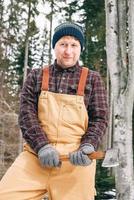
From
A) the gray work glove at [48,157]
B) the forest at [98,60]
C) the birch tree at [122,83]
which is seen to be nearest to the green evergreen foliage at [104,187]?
the forest at [98,60]

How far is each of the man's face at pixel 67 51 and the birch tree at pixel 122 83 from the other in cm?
154

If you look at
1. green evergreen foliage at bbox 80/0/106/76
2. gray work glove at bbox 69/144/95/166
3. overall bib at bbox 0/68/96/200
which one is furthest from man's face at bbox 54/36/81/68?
green evergreen foliage at bbox 80/0/106/76

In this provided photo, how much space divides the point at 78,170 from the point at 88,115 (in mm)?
408

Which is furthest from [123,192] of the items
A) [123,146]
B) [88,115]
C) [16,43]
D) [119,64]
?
[16,43]

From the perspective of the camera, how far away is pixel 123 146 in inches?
192

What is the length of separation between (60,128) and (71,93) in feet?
0.92

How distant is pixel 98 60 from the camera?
29.0 metres

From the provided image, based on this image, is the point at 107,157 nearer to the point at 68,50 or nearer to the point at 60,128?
the point at 60,128

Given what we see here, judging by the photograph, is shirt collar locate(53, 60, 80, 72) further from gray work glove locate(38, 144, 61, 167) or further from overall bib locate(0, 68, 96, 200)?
gray work glove locate(38, 144, 61, 167)

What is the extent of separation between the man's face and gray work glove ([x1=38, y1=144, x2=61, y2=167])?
2.06 feet

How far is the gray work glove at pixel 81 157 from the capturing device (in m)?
3.20

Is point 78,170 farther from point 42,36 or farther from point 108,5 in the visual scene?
point 42,36

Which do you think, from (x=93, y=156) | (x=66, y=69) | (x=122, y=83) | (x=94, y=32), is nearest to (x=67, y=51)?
(x=66, y=69)

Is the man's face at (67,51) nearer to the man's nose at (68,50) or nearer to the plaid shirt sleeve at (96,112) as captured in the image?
the man's nose at (68,50)
